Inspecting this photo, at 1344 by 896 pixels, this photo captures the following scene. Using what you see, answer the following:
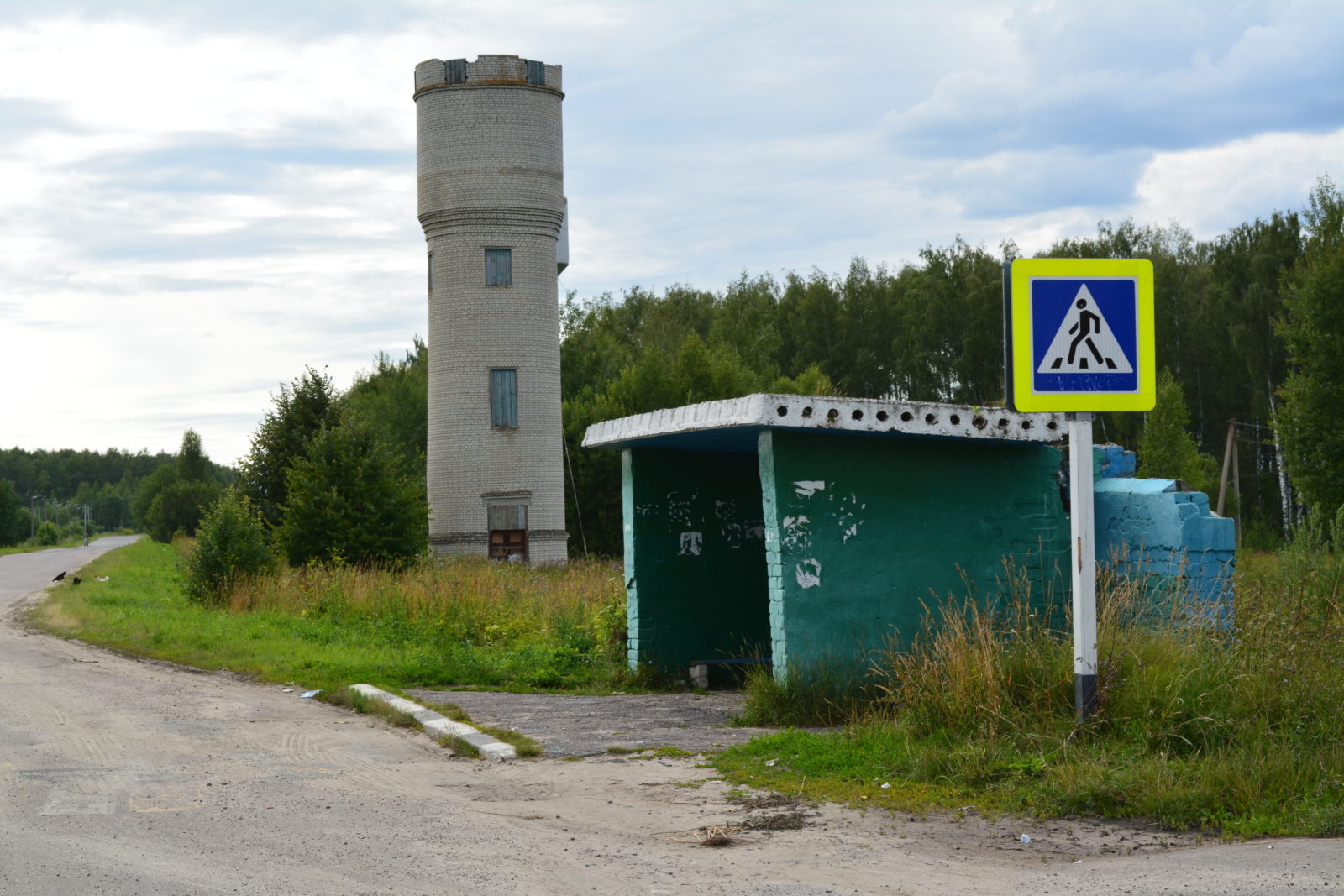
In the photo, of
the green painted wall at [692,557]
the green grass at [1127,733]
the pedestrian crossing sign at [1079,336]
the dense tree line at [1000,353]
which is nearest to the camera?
the green grass at [1127,733]

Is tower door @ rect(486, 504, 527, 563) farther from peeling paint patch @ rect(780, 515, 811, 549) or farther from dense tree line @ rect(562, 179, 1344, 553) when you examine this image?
peeling paint patch @ rect(780, 515, 811, 549)

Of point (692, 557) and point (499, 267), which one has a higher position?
point (499, 267)

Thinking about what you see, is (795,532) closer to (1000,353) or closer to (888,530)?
(888,530)

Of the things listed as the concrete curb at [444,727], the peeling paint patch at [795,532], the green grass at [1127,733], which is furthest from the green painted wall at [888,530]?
the concrete curb at [444,727]

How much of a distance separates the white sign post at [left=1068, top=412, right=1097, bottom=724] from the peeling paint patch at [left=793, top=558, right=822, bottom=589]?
286 centimetres

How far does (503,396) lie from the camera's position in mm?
32906

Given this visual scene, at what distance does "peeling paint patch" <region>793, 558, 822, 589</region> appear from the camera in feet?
33.6

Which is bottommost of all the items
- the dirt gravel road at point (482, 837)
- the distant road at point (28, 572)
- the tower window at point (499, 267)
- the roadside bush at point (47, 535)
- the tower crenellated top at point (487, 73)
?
the roadside bush at point (47, 535)

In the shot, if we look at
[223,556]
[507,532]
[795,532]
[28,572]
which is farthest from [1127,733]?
[28,572]

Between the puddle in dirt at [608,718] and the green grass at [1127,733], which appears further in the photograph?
the puddle in dirt at [608,718]

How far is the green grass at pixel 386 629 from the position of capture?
13703 mm

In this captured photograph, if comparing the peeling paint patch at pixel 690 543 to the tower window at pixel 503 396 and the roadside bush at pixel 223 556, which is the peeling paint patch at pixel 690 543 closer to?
the roadside bush at pixel 223 556

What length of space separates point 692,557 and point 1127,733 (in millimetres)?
6653

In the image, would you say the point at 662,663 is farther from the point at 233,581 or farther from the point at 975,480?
the point at 233,581
